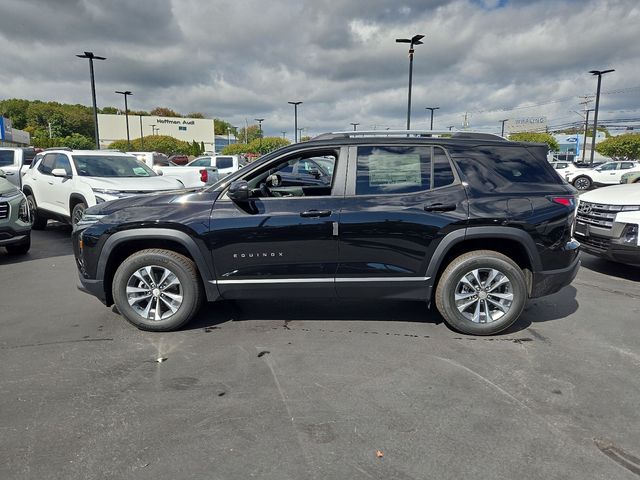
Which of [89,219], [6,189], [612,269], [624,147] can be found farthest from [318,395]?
[624,147]

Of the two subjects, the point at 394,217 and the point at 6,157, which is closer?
the point at 394,217

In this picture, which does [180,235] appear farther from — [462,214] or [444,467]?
[444,467]

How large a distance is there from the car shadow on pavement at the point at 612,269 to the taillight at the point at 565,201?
2941 millimetres

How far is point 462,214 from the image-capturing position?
392 cm

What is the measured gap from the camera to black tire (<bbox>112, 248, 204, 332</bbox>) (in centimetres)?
404

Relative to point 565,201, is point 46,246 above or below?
below

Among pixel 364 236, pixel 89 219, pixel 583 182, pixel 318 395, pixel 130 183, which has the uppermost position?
pixel 583 182

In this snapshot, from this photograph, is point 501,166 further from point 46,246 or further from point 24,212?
point 46,246

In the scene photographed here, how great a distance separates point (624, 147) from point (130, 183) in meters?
73.1

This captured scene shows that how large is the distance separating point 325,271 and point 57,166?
7630mm

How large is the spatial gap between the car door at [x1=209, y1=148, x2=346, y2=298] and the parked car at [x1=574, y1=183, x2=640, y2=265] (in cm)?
405

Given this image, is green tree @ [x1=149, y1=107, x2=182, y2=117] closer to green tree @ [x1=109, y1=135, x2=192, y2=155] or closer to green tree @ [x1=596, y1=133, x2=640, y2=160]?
green tree @ [x1=109, y1=135, x2=192, y2=155]

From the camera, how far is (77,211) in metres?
8.13

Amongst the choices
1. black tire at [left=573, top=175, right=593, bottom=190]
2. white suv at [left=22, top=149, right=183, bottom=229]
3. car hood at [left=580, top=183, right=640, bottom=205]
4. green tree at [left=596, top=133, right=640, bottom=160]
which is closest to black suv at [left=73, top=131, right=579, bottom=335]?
car hood at [left=580, top=183, right=640, bottom=205]
